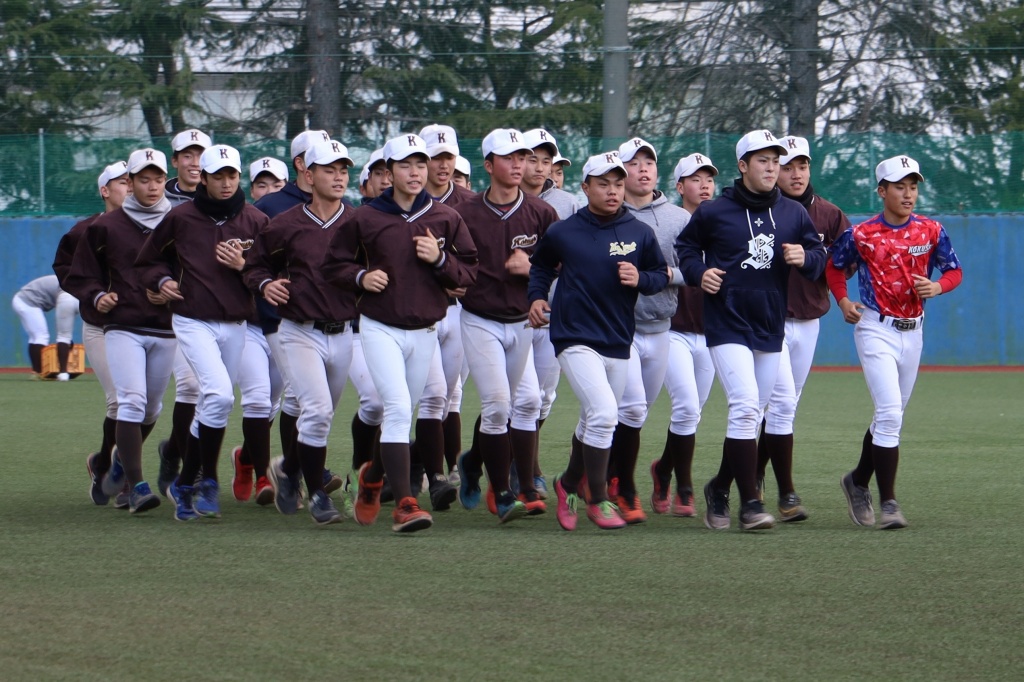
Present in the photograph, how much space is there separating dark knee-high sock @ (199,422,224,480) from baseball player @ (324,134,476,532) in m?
1.07

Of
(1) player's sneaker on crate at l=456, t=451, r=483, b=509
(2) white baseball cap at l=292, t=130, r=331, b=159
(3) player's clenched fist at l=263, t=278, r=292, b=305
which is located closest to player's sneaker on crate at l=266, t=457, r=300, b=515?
(1) player's sneaker on crate at l=456, t=451, r=483, b=509

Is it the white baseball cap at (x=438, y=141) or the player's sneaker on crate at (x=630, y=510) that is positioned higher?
the white baseball cap at (x=438, y=141)

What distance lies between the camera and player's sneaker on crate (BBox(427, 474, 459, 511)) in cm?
814

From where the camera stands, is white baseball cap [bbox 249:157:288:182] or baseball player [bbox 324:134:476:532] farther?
white baseball cap [bbox 249:157:288:182]

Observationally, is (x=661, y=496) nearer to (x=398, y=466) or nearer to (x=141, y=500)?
(x=398, y=466)

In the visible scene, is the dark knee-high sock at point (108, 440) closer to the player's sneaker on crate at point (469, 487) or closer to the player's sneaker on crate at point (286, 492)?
the player's sneaker on crate at point (286, 492)

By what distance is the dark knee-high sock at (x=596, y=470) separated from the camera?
7.45 m

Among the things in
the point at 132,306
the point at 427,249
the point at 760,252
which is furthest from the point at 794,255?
the point at 132,306

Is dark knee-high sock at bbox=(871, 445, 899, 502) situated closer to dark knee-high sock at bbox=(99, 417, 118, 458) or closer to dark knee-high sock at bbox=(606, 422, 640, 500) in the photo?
dark knee-high sock at bbox=(606, 422, 640, 500)

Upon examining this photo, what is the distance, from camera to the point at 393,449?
732 cm

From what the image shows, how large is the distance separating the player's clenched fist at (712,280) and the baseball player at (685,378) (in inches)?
29.8

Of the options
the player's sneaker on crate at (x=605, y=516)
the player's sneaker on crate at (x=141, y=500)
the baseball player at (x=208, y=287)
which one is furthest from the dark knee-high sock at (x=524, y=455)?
the player's sneaker on crate at (x=141, y=500)

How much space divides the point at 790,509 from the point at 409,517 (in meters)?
1.92

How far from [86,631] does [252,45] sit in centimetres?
1800
